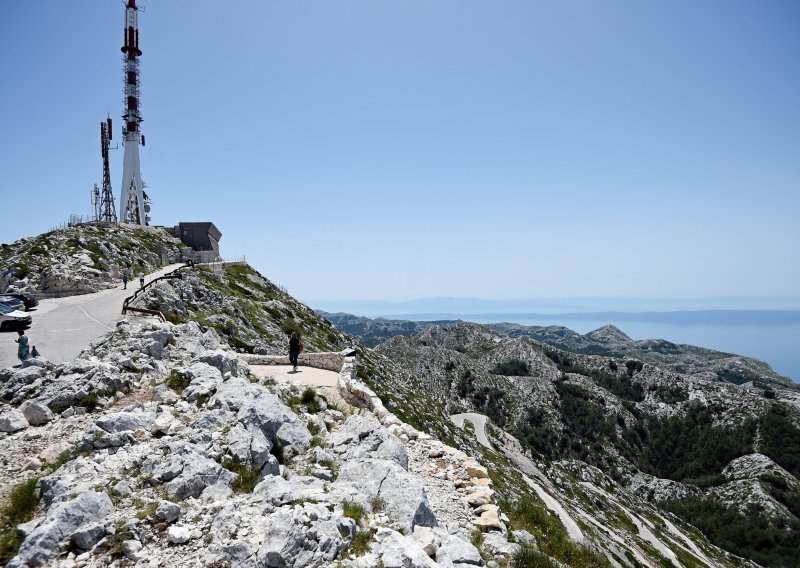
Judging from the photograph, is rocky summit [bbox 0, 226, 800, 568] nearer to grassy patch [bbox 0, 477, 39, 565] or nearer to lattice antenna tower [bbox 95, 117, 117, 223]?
grassy patch [bbox 0, 477, 39, 565]

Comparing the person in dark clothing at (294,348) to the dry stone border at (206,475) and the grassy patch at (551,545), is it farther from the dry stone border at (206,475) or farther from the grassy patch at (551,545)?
the grassy patch at (551,545)

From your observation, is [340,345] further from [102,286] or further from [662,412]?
[662,412]

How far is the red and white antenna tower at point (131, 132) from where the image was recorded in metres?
85.9

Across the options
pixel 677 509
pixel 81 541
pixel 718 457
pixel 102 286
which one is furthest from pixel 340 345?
pixel 718 457

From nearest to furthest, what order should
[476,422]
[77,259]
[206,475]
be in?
[206,475] < [77,259] < [476,422]

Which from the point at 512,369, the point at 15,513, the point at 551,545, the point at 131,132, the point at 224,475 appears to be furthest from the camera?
the point at 512,369

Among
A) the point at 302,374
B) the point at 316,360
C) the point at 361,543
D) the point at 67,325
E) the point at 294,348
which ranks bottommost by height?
the point at 361,543

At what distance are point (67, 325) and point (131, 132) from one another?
252 ft

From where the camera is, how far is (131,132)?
8731 centimetres

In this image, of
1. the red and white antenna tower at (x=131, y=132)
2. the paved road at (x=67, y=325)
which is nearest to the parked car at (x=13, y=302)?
the paved road at (x=67, y=325)

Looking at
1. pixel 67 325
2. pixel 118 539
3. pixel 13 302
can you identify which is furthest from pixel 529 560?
pixel 13 302

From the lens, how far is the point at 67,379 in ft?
47.1

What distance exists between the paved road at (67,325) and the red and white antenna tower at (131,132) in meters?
52.9

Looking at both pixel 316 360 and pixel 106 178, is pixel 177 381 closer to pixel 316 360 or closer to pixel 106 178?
pixel 316 360
